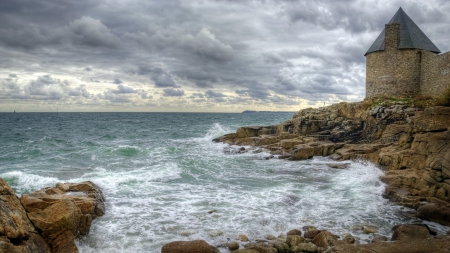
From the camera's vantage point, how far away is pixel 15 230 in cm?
726

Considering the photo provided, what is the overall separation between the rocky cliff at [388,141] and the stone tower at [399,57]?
2855 millimetres

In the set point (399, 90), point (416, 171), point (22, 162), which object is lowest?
point (22, 162)

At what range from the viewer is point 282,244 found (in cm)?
862

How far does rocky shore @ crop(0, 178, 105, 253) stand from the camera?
7.16 metres

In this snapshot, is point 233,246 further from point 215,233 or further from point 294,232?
point 294,232

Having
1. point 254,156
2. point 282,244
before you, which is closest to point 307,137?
point 254,156

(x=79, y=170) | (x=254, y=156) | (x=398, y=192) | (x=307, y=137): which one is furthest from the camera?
(x=307, y=137)

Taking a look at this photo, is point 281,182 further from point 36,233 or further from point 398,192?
point 36,233

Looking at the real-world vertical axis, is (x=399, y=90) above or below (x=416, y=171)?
above

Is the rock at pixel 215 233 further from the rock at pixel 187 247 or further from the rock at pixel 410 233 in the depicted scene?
the rock at pixel 410 233

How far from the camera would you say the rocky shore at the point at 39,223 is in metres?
7.16

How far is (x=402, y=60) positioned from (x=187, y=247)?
26545 mm

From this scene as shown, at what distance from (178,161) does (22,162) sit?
1076cm

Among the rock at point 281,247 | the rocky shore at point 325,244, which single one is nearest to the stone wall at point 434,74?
the rocky shore at point 325,244
